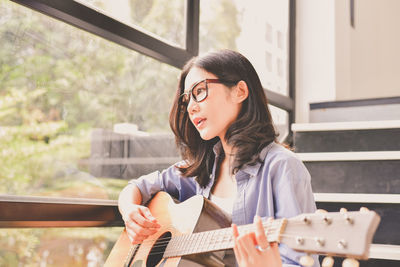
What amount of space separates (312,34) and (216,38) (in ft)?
3.77

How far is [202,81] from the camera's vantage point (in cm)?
149

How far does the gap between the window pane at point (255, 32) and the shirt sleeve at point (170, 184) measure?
3.47 ft

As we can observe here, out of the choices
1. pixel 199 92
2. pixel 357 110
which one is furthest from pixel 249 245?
pixel 357 110

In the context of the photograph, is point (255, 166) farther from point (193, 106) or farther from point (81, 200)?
point (81, 200)

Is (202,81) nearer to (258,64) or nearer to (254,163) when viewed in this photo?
(254,163)

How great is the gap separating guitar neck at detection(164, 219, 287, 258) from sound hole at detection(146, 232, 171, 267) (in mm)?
45

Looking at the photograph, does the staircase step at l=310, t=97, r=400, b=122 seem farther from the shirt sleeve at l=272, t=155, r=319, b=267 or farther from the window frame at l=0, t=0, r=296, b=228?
the shirt sleeve at l=272, t=155, r=319, b=267

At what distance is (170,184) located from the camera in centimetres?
174

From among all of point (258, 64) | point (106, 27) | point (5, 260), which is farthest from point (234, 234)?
point (258, 64)

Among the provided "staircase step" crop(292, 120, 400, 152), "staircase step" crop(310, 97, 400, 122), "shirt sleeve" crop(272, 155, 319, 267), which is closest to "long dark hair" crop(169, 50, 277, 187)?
"shirt sleeve" crop(272, 155, 319, 267)

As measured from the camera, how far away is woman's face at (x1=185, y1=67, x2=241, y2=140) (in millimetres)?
1474

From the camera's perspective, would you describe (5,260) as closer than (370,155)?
Yes

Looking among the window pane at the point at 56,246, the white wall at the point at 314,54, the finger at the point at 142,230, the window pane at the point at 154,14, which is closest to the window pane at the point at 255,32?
the white wall at the point at 314,54

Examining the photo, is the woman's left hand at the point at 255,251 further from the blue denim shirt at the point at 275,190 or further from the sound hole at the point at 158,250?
the sound hole at the point at 158,250
